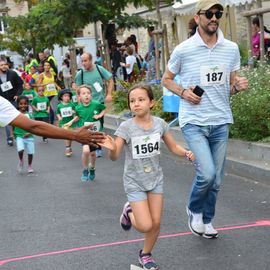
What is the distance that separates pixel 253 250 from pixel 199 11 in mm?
Answer: 2112

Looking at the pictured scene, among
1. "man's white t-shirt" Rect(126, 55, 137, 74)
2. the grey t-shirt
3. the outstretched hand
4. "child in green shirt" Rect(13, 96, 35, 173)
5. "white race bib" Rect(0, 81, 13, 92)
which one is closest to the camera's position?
the outstretched hand

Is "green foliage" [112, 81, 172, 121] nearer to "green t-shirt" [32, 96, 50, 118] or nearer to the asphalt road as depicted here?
A: "green t-shirt" [32, 96, 50, 118]

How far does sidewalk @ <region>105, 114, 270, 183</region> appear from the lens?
8580 millimetres

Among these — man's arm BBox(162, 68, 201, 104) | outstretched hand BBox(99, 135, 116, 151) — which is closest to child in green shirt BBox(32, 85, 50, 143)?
man's arm BBox(162, 68, 201, 104)

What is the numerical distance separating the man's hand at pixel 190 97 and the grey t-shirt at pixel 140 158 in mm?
566

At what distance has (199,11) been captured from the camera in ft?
18.5

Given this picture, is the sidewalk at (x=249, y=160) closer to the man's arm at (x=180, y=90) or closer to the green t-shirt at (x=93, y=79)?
the green t-shirt at (x=93, y=79)

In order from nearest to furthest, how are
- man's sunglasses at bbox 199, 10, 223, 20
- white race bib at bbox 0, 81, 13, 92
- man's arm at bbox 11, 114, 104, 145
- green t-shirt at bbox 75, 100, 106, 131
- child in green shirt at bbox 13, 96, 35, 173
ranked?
1. man's arm at bbox 11, 114, 104, 145
2. man's sunglasses at bbox 199, 10, 223, 20
3. green t-shirt at bbox 75, 100, 106, 131
4. child in green shirt at bbox 13, 96, 35, 173
5. white race bib at bbox 0, 81, 13, 92

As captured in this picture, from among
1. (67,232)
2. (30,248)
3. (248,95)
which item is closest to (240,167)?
(248,95)

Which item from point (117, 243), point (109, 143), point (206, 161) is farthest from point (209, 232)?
point (109, 143)

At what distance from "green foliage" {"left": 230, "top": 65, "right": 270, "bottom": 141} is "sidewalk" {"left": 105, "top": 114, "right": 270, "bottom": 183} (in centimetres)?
19

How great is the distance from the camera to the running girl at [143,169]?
5.08 meters

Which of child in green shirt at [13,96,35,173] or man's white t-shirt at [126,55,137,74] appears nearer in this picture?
child in green shirt at [13,96,35,173]

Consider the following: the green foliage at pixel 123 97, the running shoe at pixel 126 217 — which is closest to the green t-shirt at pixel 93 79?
the green foliage at pixel 123 97
